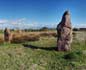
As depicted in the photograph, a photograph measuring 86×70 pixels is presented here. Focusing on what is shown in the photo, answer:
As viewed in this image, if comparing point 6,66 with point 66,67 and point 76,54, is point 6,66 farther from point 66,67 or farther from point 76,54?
point 76,54

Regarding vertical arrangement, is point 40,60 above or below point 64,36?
below

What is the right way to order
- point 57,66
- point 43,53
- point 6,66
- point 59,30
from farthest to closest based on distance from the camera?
point 59,30 < point 43,53 < point 57,66 < point 6,66

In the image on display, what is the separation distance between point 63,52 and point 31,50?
4.80 meters

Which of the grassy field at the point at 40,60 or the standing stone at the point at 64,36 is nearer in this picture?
the grassy field at the point at 40,60

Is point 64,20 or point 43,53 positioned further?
point 64,20

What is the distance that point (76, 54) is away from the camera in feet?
102

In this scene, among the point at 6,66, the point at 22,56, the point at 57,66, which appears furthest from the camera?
the point at 22,56

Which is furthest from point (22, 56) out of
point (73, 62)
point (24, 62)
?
point (73, 62)

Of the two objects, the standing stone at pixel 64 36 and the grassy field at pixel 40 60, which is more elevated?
the standing stone at pixel 64 36

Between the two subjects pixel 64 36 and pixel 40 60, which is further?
pixel 64 36

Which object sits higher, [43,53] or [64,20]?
[64,20]

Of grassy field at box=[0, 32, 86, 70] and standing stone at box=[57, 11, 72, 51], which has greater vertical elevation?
standing stone at box=[57, 11, 72, 51]

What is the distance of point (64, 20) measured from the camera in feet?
119

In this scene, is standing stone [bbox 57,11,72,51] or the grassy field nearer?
the grassy field
